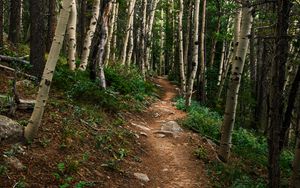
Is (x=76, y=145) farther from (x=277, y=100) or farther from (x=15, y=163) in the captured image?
(x=277, y=100)

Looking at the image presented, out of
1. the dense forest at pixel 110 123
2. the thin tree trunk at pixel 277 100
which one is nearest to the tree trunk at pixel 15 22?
the dense forest at pixel 110 123

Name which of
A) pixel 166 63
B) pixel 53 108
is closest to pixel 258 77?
pixel 53 108

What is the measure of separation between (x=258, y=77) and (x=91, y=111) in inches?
518

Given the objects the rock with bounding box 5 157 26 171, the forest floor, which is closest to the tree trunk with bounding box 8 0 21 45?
the forest floor

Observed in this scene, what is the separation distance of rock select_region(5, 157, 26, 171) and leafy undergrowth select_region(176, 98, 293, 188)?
14.5 feet

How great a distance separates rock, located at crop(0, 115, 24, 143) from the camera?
6238 mm

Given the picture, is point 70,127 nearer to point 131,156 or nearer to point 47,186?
point 131,156

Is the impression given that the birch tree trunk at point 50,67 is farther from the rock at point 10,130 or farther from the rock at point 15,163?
the rock at point 15,163

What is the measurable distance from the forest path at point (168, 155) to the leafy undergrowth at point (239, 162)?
1.29 feet

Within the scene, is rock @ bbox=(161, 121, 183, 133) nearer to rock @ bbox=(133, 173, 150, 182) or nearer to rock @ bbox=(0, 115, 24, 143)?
rock @ bbox=(133, 173, 150, 182)

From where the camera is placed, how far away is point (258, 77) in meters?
20.2

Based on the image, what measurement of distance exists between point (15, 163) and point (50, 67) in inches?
67.2

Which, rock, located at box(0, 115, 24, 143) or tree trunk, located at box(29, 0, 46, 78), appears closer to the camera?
rock, located at box(0, 115, 24, 143)

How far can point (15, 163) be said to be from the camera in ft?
19.3
